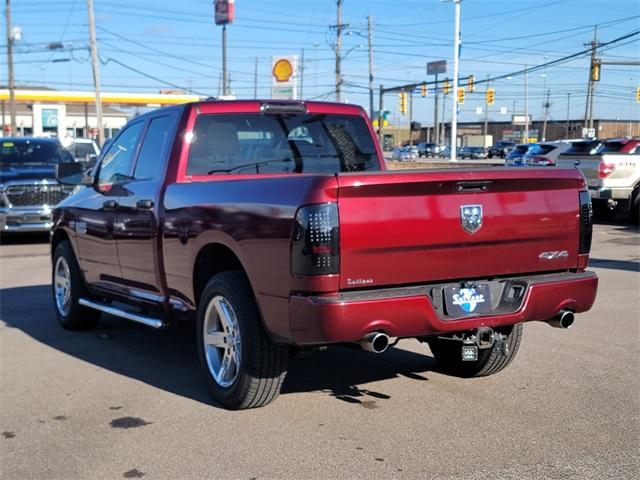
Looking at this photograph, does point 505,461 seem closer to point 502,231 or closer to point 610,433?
point 610,433

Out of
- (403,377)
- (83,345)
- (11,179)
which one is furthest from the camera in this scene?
(11,179)

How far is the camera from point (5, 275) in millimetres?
11492

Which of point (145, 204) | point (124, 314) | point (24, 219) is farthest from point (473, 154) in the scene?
point (145, 204)

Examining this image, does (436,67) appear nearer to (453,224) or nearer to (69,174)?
(69,174)

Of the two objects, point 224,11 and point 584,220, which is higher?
point 224,11

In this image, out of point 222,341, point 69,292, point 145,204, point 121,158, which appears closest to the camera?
point 222,341

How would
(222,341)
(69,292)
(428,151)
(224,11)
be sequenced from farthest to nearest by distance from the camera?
(428,151)
(224,11)
(69,292)
(222,341)

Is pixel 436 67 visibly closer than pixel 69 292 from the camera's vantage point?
No

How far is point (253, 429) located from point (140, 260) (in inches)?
80.7

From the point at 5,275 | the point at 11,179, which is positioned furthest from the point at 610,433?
the point at 11,179

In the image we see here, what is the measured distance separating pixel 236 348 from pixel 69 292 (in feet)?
10.8

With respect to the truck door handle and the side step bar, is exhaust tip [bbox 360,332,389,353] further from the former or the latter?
the truck door handle

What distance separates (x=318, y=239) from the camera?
13.8 ft

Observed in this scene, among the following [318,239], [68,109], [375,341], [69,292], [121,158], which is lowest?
[69,292]
